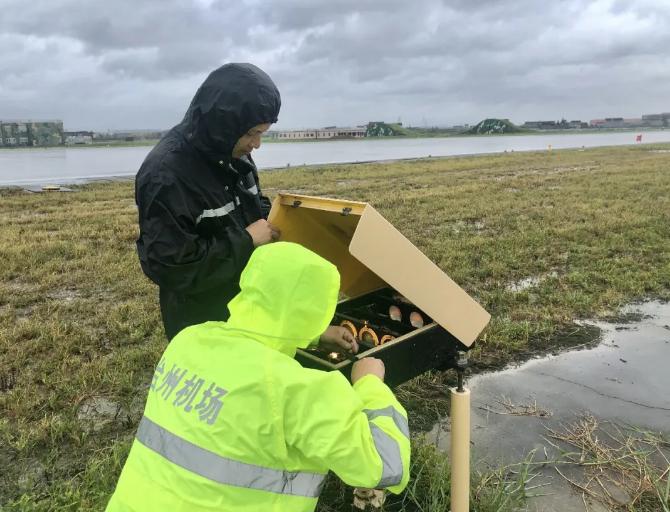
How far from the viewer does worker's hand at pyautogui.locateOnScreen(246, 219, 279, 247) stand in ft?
7.47

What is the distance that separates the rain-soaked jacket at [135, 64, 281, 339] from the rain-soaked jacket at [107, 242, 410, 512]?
557mm

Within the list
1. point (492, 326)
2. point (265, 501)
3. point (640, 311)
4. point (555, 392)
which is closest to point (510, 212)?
point (640, 311)

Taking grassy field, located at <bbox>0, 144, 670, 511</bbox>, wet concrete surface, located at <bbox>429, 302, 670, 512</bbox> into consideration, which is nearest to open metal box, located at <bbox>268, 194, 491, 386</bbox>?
grassy field, located at <bbox>0, 144, 670, 511</bbox>

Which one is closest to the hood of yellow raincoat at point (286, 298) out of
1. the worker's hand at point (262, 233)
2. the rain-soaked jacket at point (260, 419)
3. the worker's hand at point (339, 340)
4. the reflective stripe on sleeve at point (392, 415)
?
the rain-soaked jacket at point (260, 419)

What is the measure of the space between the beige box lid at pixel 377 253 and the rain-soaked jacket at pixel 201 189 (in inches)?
12.9

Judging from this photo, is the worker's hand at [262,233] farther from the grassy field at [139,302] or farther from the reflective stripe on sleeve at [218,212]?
the grassy field at [139,302]

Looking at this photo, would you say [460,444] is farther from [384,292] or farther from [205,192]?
Result: [205,192]

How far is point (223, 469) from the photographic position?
138 centimetres

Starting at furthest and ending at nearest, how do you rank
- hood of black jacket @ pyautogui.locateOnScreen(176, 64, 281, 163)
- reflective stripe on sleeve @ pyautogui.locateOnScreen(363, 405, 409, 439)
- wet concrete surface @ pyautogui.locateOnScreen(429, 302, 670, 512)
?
wet concrete surface @ pyautogui.locateOnScreen(429, 302, 670, 512) → hood of black jacket @ pyautogui.locateOnScreen(176, 64, 281, 163) → reflective stripe on sleeve @ pyautogui.locateOnScreen(363, 405, 409, 439)

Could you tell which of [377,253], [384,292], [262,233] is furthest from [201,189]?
[384,292]

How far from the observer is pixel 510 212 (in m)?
10.0

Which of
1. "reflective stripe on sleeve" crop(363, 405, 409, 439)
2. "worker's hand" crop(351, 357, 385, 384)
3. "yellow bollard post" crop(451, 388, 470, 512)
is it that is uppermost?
"worker's hand" crop(351, 357, 385, 384)

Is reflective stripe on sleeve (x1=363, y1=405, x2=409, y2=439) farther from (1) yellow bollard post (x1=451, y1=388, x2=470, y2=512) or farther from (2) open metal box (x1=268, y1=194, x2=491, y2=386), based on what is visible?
(1) yellow bollard post (x1=451, y1=388, x2=470, y2=512)

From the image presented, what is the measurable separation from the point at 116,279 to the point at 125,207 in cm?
616
